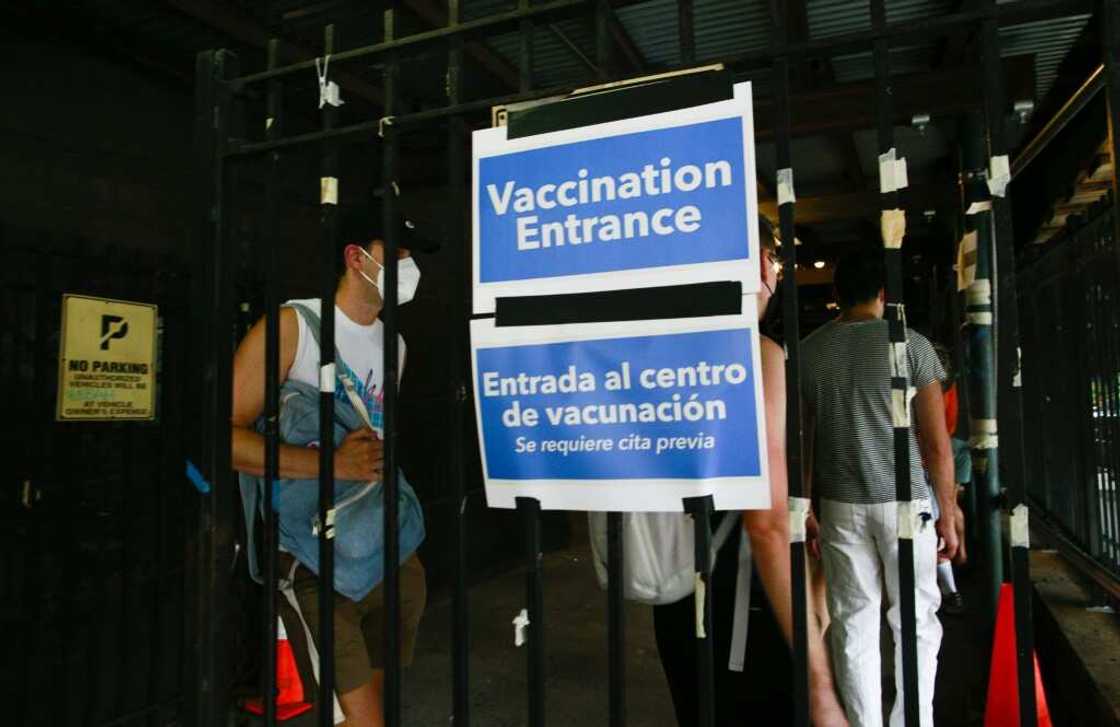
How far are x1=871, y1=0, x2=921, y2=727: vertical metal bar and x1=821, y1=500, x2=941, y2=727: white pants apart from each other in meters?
1.92

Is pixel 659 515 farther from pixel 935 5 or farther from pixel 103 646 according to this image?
pixel 935 5

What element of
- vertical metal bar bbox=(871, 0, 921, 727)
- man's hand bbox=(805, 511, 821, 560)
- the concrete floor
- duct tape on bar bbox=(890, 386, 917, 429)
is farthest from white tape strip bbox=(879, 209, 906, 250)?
the concrete floor

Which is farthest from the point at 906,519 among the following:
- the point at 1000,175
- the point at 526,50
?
the point at 526,50

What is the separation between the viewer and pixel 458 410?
5.21 feet

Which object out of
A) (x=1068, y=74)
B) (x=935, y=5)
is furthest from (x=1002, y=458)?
(x=1068, y=74)

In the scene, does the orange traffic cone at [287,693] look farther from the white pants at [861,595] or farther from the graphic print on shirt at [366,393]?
the white pants at [861,595]

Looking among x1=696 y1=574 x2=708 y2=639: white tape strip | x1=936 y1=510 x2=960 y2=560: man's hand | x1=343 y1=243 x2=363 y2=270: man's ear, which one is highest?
x1=343 y1=243 x2=363 y2=270: man's ear

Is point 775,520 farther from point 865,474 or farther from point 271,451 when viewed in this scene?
point 865,474

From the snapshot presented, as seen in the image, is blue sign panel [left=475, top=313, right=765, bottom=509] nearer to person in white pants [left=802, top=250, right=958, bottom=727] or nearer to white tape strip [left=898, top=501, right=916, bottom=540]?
white tape strip [left=898, top=501, right=916, bottom=540]

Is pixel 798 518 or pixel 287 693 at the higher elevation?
pixel 798 518

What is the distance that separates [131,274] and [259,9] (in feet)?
4.60

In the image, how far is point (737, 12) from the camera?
3.66 metres

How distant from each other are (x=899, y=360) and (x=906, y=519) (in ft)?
0.95

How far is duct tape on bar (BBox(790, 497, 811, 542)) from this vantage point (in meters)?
1.37
